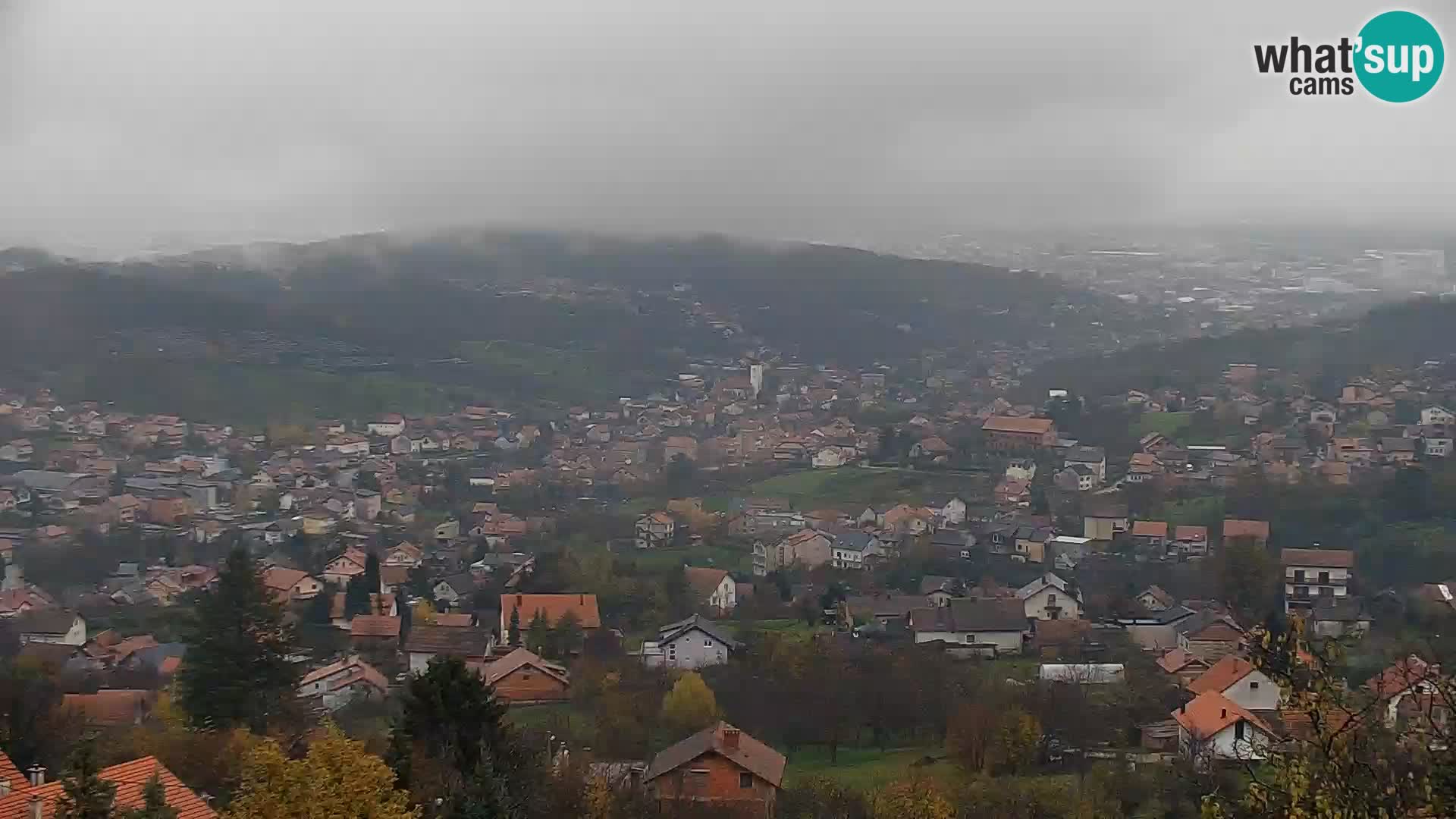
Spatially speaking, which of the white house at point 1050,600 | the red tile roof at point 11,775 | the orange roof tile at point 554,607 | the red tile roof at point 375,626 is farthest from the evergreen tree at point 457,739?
the white house at point 1050,600

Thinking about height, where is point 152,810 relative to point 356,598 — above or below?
above

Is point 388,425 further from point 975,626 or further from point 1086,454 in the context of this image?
point 975,626

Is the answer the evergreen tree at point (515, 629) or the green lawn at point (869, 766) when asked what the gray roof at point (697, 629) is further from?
the green lawn at point (869, 766)

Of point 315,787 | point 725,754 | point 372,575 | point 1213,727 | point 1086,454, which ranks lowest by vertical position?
point 1086,454

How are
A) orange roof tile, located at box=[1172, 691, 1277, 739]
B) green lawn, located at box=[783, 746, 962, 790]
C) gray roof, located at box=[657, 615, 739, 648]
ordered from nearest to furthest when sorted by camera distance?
green lawn, located at box=[783, 746, 962, 790]
orange roof tile, located at box=[1172, 691, 1277, 739]
gray roof, located at box=[657, 615, 739, 648]

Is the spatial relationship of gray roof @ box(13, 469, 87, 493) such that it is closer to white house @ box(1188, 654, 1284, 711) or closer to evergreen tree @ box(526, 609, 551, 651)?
evergreen tree @ box(526, 609, 551, 651)

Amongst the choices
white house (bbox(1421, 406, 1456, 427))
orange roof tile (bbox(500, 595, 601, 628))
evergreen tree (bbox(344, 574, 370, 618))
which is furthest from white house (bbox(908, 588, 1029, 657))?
white house (bbox(1421, 406, 1456, 427))

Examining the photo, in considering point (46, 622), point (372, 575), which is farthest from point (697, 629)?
point (46, 622)
